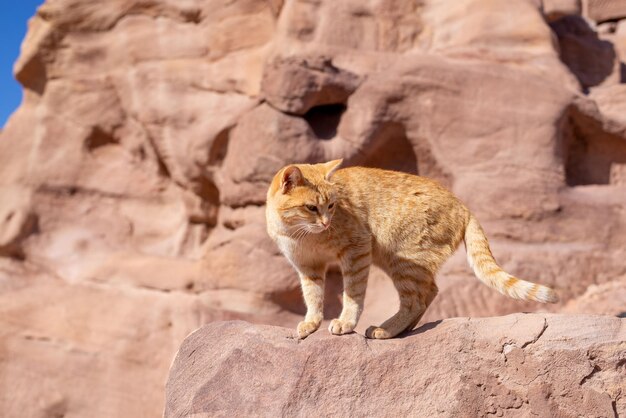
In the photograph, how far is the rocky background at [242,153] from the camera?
279 inches

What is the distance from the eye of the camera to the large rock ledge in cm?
322

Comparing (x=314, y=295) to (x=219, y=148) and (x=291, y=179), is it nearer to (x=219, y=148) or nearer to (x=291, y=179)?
(x=291, y=179)

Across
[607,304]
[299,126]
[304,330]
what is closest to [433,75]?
[299,126]

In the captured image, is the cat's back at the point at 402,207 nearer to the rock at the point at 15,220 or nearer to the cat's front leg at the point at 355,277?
the cat's front leg at the point at 355,277

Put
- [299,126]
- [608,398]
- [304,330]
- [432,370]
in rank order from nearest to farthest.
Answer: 1. [608,398]
2. [432,370]
3. [304,330]
4. [299,126]

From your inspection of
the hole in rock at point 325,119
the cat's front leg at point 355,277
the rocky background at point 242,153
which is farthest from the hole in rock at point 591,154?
the cat's front leg at point 355,277

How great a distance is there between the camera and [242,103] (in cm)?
828

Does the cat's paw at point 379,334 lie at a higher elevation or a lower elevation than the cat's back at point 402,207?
lower

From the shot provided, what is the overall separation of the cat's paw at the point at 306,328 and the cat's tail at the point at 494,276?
3.43 ft

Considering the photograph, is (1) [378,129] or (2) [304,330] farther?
(1) [378,129]

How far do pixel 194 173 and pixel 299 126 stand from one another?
1.84 meters

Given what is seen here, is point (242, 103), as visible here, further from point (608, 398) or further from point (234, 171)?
point (608, 398)

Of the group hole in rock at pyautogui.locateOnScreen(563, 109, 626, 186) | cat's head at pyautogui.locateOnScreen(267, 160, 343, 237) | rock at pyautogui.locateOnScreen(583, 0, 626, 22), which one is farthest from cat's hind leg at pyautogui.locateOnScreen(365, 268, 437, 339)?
rock at pyautogui.locateOnScreen(583, 0, 626, 22)

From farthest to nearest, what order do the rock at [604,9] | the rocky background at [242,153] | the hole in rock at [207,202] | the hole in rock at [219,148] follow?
1. the rock at [604,9]
2. the hole in rock at [207,202]
3. the hole in rock at [219,148]
4. the rocky background at [242,153]
